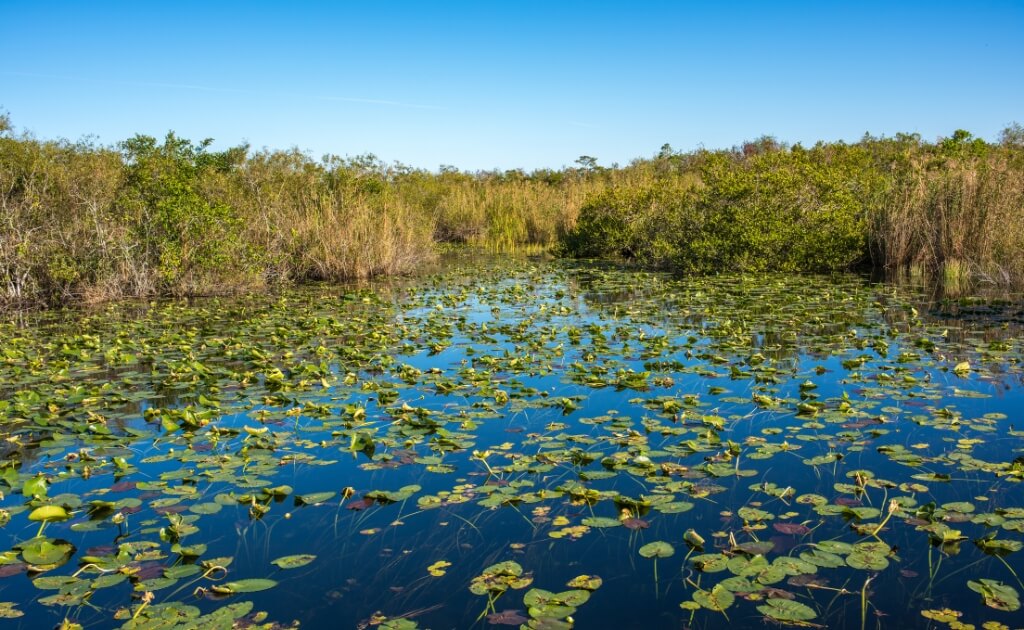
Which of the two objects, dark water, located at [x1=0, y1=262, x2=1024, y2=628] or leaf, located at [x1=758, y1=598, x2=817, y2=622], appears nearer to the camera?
leaf, located at [x1=758, y1=598, x2=817, y2=622]

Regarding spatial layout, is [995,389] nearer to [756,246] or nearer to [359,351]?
[359,351]

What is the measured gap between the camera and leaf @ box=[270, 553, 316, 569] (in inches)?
128

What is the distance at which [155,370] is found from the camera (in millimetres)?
6793

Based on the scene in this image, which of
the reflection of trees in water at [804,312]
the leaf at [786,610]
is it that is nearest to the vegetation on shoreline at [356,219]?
the reflection of trees in water at [804,312]

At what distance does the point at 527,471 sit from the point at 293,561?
1.48 meters

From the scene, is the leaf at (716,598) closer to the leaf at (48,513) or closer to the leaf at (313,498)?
the leaf at (313,498)

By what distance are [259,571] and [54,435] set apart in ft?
8.79

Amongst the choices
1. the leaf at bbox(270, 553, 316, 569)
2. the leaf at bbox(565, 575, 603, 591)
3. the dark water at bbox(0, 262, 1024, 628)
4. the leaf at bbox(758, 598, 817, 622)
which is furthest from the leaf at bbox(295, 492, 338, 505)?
the leaf at bbox(758, 598, 817, 622)

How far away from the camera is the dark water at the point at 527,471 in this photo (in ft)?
9.84

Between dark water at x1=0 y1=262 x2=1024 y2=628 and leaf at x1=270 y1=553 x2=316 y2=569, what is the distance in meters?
0.04

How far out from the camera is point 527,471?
4.29m

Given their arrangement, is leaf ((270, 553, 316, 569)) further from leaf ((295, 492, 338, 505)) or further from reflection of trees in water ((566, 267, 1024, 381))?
reflection of trees in water ((566, 267, 1024, 381))

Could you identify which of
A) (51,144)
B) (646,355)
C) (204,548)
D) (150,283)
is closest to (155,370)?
(204,548)

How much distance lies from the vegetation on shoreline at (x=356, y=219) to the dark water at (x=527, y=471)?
3.73 metres
